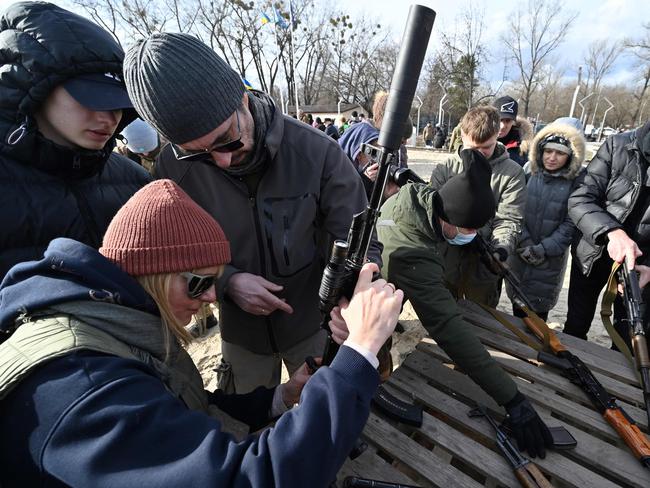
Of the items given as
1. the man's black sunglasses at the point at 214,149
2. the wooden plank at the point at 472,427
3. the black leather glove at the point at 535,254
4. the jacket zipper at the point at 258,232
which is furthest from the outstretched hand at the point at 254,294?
the black leather glove at the point at 535,254

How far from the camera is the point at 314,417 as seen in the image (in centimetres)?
86

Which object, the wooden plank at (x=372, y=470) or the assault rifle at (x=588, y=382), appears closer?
the wooden plank at (x=372, y=470)

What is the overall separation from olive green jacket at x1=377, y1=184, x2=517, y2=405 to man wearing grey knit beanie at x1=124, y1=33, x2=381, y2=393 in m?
0.36

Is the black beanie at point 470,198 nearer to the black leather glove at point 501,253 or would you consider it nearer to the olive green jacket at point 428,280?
the olive green jacket at point 428,280

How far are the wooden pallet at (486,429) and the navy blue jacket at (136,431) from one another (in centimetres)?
81

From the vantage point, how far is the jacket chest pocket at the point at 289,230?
5.90 ft

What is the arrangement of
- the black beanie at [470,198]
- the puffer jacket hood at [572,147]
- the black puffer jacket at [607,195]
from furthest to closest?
the puffer jacket hood at [572,147], the black puffer jacket at [607,195], the black beanie at [470,198]

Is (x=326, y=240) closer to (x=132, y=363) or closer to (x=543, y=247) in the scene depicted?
(x=132, y=363)

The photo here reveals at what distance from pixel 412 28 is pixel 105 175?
1.44 m

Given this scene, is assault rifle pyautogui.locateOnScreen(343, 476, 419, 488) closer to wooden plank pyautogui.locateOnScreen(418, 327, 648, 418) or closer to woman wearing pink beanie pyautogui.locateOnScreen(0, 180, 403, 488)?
woman wearing pink beanie pyautogui.locateOnScreen(0, 180, 403, 488)

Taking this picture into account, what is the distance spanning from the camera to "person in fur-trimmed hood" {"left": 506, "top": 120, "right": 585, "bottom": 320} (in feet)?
10.9

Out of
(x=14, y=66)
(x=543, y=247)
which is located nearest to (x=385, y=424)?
(x=14, y=66)

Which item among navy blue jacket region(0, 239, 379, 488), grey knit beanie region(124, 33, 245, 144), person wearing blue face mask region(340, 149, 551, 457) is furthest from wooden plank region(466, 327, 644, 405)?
grey knit beanie region(124, 33, 245, 144)

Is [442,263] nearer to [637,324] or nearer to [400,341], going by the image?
[637,324]
